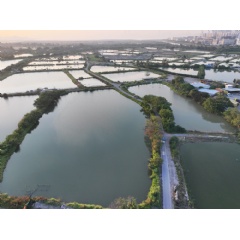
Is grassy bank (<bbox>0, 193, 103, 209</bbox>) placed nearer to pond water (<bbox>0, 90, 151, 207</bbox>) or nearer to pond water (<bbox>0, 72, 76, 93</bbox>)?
pond water (<bbox>0, 90, 151, 207</bbox>)

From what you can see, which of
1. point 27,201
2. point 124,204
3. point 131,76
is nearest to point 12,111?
point 27,201

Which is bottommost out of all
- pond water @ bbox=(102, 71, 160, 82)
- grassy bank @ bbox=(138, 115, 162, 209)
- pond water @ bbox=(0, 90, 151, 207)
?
pond water @ bbox=(102, 71, 160, 82)

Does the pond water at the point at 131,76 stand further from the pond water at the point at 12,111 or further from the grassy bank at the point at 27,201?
the grassy bank at the point at 27,201

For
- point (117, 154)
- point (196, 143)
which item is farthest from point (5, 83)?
point (196, 143)

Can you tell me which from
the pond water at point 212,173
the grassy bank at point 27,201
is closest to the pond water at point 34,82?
the grassy bank at point 27,201

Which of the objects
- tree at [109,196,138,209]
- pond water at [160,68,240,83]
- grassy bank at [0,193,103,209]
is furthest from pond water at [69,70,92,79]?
tree at [109,196,138,209]

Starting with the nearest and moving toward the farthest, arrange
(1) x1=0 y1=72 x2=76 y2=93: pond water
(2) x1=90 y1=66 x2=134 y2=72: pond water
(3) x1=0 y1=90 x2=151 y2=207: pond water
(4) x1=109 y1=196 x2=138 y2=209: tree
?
(4) x1=109 y1=196 x2=138 y2=209: tree → (3) x1=0 y1=90 x2=151 y2=207: pond water → (1) x1=0 y1=72 x2=76 y2=93: pond water → (2) x1=90 y1=66 x2=134 y2=72: pond water
